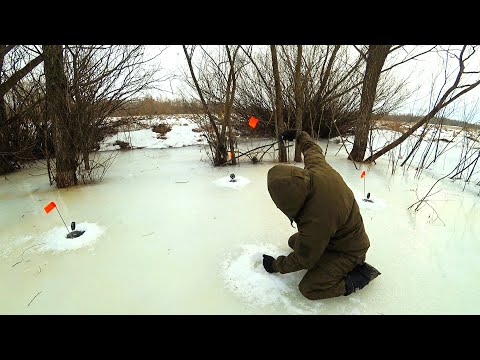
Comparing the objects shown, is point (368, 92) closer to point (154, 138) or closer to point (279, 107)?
point (279, 107)

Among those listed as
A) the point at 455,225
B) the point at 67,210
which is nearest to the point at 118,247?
the point at 67,210

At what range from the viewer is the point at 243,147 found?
7195mm

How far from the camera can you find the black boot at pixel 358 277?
Result: 6.05ft

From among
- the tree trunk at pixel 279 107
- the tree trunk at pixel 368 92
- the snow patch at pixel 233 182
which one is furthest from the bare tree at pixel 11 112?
the tree trunk at pixel 368 92

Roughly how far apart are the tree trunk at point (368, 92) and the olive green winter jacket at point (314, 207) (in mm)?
4108

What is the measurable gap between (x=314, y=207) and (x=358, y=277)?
2.42 ft

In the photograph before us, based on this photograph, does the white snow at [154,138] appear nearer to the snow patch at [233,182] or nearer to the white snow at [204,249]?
the white snow at [204,249]

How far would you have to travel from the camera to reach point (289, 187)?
5.29ft

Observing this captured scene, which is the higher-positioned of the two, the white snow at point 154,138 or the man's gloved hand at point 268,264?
the white snow at point 154,138

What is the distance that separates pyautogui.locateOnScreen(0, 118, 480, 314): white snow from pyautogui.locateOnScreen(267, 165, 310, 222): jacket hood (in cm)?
77

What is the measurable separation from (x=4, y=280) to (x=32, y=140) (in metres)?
4.25

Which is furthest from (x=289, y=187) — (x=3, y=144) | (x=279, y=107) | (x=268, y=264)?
(x=3, y=144)

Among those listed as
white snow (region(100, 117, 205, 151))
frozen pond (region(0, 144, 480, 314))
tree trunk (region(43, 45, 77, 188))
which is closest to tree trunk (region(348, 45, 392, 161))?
frozen pond (region(0, 144, 480, 314))
